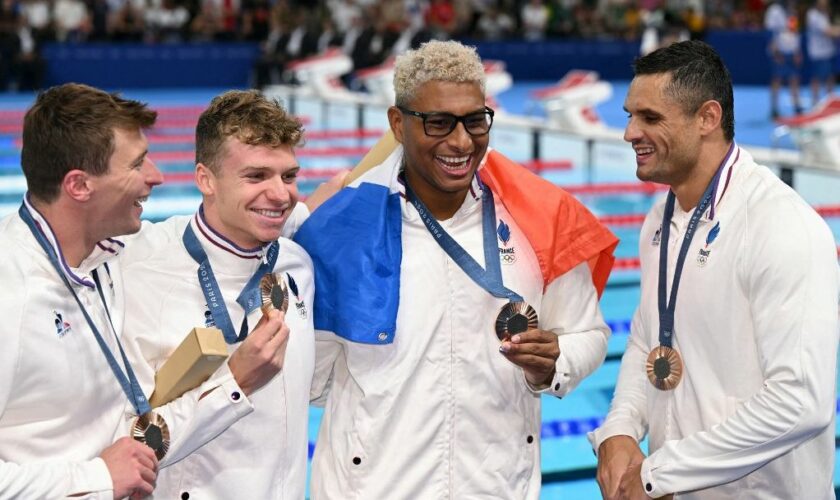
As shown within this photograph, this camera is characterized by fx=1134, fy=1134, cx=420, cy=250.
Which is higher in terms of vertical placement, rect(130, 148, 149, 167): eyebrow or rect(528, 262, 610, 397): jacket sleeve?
rect(130, 148, 149, 167): eyebrow

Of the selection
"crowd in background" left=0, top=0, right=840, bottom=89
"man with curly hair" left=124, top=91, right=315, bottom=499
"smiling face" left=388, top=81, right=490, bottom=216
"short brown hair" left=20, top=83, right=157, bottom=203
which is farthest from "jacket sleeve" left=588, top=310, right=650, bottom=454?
"crowd in background" left=0, top=0, right=840, bottom=89

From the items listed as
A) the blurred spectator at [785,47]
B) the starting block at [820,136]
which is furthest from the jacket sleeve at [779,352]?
the blurred spectator at [785,47]

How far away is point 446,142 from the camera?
233cm

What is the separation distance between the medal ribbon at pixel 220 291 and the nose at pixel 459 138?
44 cm

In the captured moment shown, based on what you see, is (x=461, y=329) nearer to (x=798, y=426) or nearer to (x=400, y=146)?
(x=400, y=146)

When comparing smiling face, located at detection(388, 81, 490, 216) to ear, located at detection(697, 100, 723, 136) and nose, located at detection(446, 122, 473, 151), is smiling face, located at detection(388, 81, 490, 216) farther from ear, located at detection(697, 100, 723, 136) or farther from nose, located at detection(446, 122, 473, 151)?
ear, located at detection(697, 100, 723, 136)

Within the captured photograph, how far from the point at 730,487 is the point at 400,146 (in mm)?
1002

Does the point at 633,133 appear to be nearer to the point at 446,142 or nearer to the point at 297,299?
the point at 446,142

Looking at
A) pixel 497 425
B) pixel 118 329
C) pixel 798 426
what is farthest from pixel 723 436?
pixel 118 329

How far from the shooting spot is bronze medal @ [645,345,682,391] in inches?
91.5

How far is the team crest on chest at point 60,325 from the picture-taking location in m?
1.91

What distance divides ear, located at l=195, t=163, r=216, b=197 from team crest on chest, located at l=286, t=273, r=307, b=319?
228 millimetres

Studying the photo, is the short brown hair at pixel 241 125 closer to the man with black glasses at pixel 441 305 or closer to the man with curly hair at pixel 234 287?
the man with curly hair at pixel 234 287

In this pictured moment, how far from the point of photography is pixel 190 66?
22.4m
